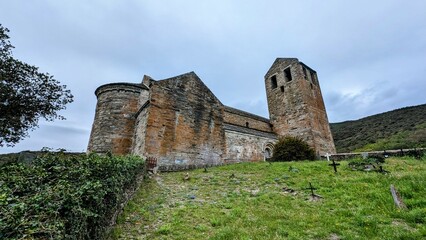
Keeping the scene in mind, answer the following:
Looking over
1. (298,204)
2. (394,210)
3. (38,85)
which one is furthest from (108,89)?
(394,210)

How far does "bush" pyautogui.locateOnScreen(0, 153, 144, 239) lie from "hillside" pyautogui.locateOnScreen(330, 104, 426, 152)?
3622 cm

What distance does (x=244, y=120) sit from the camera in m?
23.6

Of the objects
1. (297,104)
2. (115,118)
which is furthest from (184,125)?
(297,104)

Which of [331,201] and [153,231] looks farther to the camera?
[331,201]

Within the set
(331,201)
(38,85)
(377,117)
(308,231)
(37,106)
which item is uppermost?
(377,117)

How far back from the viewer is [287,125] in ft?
78.2

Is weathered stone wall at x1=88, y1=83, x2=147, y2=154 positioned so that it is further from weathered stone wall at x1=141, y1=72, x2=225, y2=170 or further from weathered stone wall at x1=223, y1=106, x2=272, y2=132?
weathered stone wall at x1=223, y1=106, x2=272, y2=132

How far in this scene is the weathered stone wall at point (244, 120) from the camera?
22261 mm

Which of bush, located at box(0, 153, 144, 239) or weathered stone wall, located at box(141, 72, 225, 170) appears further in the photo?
weathered stone wall, located at box(141, 72, 225, 170)

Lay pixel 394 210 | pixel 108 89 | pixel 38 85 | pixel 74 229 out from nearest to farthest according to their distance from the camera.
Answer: pixel 74 229 < pixel 394 210 < pixel 38 85 < pixel 108 89

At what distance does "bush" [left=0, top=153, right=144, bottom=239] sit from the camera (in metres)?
1.89

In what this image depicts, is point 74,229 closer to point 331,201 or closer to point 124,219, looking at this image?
point 124,219

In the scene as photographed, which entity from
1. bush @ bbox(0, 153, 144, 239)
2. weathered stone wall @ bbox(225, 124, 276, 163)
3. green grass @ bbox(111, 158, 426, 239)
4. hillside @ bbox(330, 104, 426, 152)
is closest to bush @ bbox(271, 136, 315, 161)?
weathered stone wall @ bbox(225, 124, 276, 163)

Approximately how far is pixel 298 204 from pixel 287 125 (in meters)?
18.3
